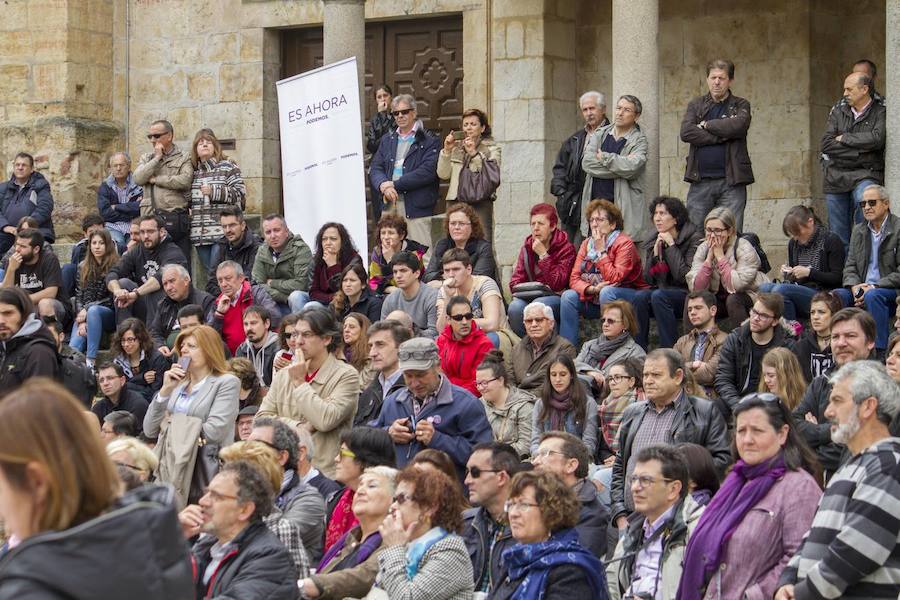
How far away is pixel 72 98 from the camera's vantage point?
18.6 meters

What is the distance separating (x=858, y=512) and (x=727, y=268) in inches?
239

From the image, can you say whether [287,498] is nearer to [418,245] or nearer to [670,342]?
[670,342]

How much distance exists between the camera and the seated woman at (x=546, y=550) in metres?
6.55

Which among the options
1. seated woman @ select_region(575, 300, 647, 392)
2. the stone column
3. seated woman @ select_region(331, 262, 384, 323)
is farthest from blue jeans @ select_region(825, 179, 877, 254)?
seated woman @ select_region(331, 262, 384, 323)

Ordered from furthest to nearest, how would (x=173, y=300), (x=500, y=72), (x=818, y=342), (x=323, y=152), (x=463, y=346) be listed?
(x=500, y=72)
(x=323, y=152)
(x=173, y=300)
(x=463, y=346)
(x=818, y=342)

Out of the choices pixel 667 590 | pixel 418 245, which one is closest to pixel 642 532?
pixel 667 590

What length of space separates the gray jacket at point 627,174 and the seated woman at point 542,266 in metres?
0.46

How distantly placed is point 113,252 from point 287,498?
24.9 ft

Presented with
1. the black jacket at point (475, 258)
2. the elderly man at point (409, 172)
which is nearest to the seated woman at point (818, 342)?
the black jacket at point (475, 258)

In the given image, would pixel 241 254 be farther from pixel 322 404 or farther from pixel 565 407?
pixel 565 407

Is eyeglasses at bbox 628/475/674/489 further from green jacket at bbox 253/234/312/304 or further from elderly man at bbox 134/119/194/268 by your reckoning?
elderly man at bbox 134/119/194/268

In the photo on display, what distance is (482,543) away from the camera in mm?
7688

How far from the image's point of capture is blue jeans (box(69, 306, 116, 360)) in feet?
47.0

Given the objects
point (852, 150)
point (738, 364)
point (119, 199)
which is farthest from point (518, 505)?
point (119, 199)
